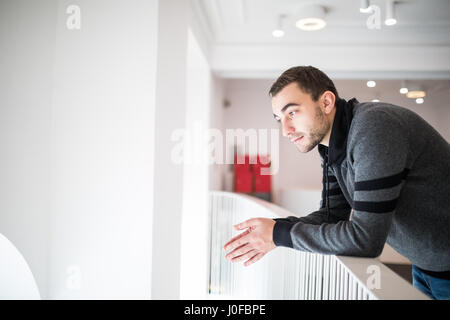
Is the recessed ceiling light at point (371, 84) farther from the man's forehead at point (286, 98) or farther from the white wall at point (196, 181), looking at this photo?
the man's forehead at point (286, 98)

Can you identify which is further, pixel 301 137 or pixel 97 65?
pixel 97 65

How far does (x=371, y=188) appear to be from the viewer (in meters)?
0.72

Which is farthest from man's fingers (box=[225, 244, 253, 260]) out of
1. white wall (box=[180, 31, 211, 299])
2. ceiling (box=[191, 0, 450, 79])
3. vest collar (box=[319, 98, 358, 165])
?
white wall (box=[180, 31, 211, 299])

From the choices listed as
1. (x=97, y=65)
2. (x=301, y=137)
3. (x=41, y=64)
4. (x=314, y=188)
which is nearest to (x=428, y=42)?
(x=314, y=188)

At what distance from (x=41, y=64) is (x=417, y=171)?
5.08ft

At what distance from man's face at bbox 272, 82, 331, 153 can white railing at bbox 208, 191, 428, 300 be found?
0.42 meters

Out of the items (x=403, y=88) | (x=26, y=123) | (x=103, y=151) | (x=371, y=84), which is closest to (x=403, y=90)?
(x=403, y=88)

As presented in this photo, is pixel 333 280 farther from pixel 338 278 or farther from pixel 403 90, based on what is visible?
pixel 403 90

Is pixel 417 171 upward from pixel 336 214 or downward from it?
upward

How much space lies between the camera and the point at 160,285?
153 centimetres

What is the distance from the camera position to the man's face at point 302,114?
1.00 meters

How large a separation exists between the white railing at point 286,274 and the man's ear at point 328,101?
48 centimetres
